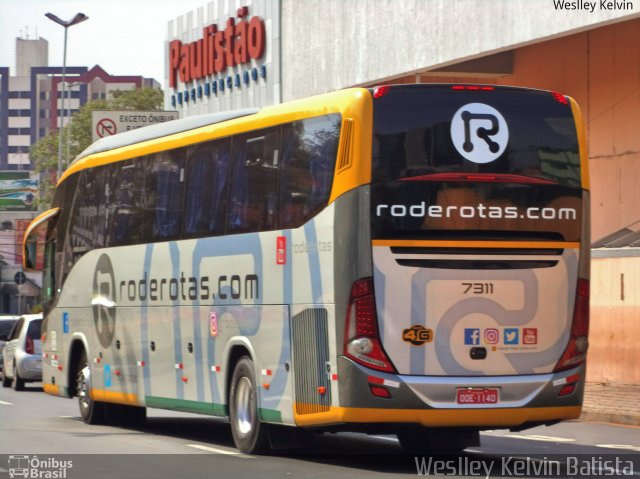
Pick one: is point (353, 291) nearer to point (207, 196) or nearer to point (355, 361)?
point (355, 361)

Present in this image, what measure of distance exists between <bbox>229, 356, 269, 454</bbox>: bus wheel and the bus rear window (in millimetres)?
3088

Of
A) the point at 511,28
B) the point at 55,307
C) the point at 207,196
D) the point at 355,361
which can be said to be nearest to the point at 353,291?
the point at 355,361

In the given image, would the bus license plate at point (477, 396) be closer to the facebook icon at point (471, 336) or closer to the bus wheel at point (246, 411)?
the facebook icon at point (471, 336)

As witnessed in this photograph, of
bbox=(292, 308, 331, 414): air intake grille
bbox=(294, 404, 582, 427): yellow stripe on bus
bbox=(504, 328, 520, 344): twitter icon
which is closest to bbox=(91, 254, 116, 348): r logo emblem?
bbox=(292, 308, 331, 414): air intake grille

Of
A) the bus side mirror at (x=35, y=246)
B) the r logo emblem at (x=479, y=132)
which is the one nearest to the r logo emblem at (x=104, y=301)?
the bus side mirror at (x=35, y=246)

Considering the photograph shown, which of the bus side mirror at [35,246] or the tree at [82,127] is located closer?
the bus side mirror at [35,246]

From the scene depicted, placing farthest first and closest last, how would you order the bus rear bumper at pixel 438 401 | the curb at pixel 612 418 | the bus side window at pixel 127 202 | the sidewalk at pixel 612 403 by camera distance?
1. the sidewalk at pixel 612 403
2. the curb at pixel 612 418
3. the bus side window at pixel 127 202
4. the bus rear bumper at pixel 438 401

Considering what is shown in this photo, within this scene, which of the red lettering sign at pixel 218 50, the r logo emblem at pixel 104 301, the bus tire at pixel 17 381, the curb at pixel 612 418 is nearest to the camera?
the r logo emblem at pixel 104 301

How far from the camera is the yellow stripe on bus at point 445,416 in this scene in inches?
529

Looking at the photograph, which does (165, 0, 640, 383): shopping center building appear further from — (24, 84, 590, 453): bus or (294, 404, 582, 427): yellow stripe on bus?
(294, 404, 582, 427): yellow stripe on bus

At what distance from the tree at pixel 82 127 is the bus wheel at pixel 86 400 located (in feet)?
237

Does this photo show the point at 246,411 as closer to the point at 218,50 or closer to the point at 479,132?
the point at 479,132

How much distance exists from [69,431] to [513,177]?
24.8 ft

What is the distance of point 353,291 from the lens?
13.5 meters
